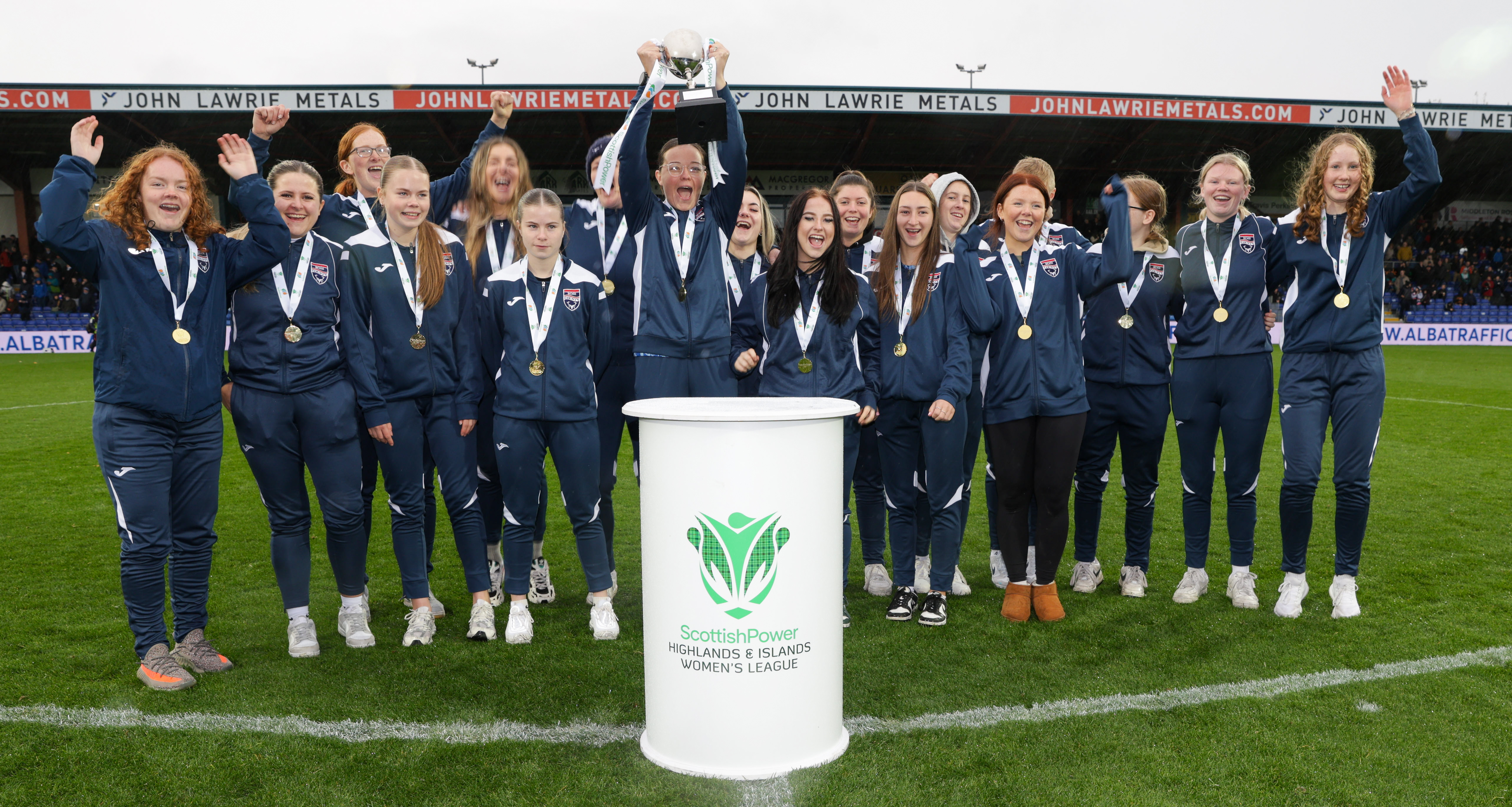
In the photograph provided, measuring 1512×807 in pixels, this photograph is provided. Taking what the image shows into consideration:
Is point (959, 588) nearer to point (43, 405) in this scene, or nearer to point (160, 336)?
point (160, 336)

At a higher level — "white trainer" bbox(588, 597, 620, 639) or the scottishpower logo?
the scottishpower logo

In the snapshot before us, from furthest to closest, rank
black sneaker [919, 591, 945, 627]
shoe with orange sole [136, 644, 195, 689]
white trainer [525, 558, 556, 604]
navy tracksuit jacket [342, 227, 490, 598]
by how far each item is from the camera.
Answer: white trainer [525, 558, 556, 604] < black sneaker [919, 591, 945, 627] < navy tracksuit jacket [342, 227, 490, 598] < shoe with orange sole [136, 644, 195, 689]

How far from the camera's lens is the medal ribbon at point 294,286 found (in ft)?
11.7

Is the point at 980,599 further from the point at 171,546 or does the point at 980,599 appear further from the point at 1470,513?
the point at 1470,513

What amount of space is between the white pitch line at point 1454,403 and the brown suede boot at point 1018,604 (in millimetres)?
9686

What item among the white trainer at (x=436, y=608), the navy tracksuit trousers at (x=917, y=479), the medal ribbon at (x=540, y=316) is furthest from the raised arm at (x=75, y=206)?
the navy tracksuit trousers at (x=917, y=479)

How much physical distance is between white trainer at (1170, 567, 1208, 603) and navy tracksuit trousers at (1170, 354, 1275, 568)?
0.03 m

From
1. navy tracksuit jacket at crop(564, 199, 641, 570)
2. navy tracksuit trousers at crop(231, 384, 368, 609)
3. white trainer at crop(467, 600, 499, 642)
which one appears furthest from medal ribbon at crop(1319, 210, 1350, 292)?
navy tracksuit trousers at crop(231, 384, 368, 609)

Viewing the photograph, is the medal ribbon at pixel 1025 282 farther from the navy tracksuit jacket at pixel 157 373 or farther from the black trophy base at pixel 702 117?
the navy tracksuit jacket at pixel 157 373

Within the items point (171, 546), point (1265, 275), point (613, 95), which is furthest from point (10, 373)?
point (1265, 275)

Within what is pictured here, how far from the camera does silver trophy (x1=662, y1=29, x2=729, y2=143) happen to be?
344 centimetres

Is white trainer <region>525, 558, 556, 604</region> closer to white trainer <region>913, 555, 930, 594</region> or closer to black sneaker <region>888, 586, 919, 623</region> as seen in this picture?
black sneaker <region>888, 586, 919, 623</region>

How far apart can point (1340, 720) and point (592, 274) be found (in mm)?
3098

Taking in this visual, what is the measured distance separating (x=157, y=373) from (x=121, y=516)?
512 millimetres
